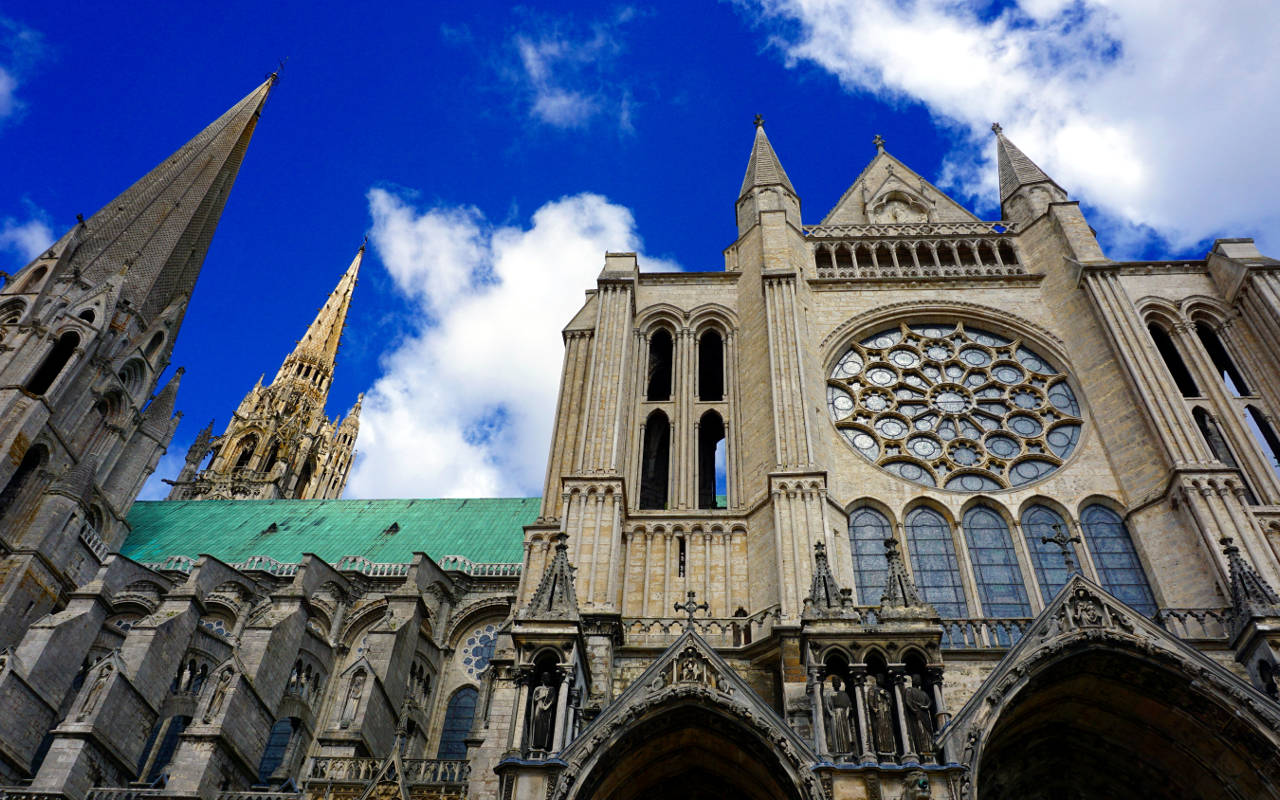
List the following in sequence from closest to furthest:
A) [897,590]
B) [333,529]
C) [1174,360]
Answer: [897,590]
[1174,360]
[333,529]

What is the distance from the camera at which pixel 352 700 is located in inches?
698

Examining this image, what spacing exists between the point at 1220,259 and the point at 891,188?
345 inches

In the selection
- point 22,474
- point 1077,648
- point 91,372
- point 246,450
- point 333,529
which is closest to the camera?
point 1077,648

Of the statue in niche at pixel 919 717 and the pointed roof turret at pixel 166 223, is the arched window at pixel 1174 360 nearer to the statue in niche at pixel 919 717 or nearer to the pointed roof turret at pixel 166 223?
the statue in niche at pixel 919 717

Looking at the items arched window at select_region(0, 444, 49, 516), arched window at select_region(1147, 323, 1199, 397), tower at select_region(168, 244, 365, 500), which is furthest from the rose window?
tower at select_region(168, 244, 365, 500)

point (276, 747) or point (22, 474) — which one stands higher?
point (22, 474)

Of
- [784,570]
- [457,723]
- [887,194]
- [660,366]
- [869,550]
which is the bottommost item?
[784,570]

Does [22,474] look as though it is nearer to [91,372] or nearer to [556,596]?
[91,372]

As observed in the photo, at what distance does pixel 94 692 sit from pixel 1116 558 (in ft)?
64.9

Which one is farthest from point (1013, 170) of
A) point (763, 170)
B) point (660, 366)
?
point (660, 366)

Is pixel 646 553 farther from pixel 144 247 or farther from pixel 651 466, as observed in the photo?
pixel 144 247

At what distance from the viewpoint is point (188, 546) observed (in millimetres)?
31312

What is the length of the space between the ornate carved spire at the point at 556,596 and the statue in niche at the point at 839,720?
363 centimetres

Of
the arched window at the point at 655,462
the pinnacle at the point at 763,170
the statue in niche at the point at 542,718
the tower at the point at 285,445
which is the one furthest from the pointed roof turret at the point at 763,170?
the tower at the point at 285,445
